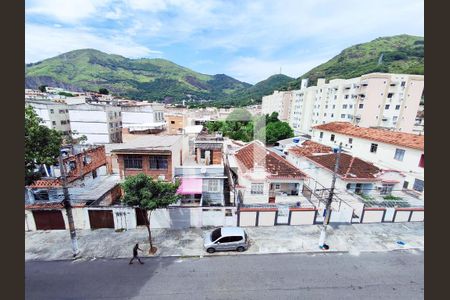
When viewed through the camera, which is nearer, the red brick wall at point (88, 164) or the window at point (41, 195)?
the window at point (41, 195)

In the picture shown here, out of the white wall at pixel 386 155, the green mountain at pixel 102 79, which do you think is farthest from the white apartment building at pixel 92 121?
the green mountain at pixel 102 79

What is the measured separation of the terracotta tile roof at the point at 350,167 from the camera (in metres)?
18.4

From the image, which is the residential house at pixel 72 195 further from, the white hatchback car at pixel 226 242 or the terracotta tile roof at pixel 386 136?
the terracotta tile roof at pixel 386 136

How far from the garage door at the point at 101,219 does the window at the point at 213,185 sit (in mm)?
6997

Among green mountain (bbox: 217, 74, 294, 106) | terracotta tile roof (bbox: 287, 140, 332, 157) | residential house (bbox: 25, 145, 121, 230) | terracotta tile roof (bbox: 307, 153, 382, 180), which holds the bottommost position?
residential house (bbox: 25, 145, 121, 230)

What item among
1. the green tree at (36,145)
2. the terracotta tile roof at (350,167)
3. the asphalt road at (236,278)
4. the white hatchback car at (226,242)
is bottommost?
the asphalt road at (236,278)

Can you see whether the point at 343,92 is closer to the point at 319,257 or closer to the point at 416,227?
the point at 416,227

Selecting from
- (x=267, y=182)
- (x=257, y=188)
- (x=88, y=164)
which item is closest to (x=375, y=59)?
(x=267, y=182)

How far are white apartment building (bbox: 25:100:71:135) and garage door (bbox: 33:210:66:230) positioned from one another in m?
31.1

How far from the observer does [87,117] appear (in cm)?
3856

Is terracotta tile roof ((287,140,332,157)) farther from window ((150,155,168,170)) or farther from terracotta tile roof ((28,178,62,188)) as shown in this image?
terracotta tile roof ((28,178,62,188))

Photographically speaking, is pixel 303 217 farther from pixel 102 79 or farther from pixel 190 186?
pixel 102 79

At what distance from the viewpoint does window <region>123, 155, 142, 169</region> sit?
56.0ft

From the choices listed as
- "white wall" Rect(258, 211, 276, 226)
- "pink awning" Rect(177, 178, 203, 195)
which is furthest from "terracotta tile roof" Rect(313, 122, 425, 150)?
"pink awning" Rect(177, 178, 203, 195)
